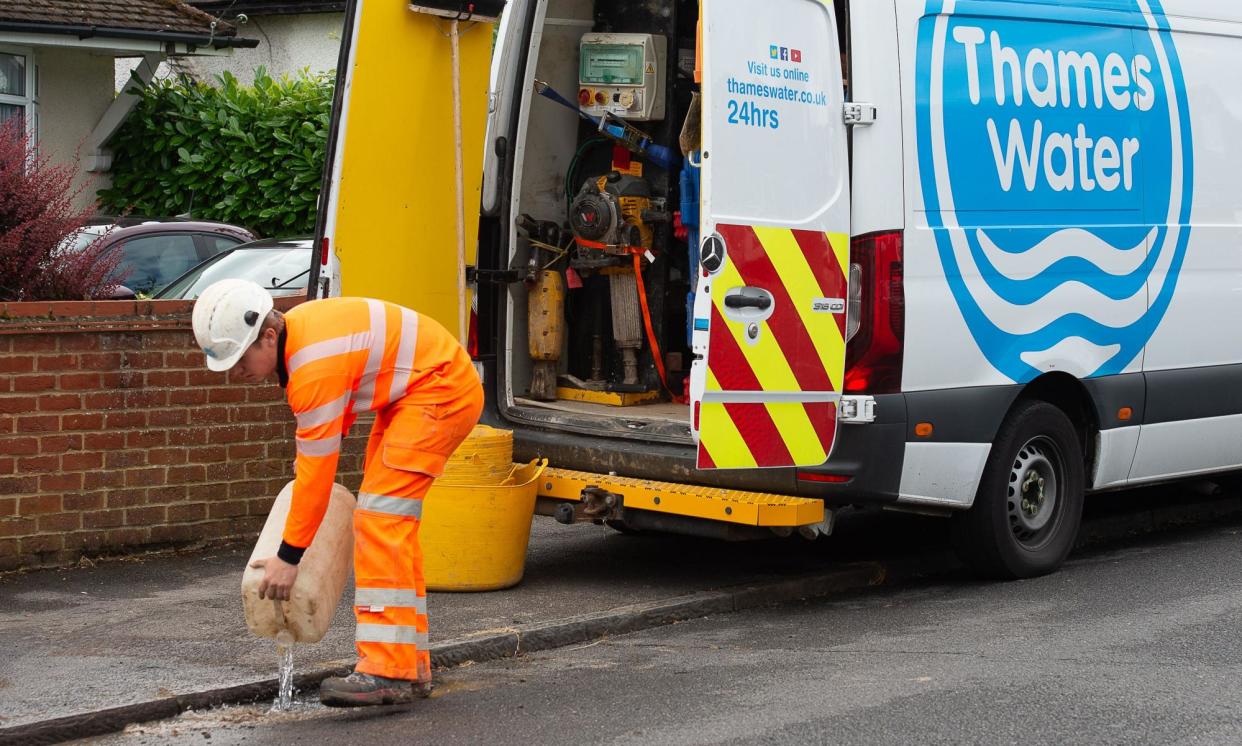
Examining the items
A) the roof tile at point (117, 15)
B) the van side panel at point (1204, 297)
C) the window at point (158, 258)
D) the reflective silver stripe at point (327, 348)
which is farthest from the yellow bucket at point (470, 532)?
the roof tile at point (117, 15)

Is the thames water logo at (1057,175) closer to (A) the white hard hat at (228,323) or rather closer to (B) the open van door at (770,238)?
(B) the open van door at (770,238)

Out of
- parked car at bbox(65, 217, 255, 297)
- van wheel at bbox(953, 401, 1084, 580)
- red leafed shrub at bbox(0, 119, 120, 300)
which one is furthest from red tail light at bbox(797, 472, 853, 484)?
parked car at bbox(65, 217, 255, 297)

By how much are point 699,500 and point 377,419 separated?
5.30 ft

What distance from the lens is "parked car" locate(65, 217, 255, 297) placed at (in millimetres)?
11469

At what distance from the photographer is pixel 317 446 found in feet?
16.3

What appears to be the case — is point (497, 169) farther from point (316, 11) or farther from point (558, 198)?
point (316, 11)

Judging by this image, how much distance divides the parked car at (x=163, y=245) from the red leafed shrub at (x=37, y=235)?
139 inches

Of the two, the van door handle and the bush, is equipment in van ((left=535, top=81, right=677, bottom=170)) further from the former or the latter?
the bush

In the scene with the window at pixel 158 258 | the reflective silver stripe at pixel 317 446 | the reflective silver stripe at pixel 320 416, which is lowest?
the reflective silver stripe at pixel 317 446

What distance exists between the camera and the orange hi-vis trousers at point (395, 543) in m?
5.24

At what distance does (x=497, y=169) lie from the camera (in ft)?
24.4

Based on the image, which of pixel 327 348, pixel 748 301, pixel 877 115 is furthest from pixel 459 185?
pixel 327 348

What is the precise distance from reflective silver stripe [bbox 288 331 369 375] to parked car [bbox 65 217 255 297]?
6.39m

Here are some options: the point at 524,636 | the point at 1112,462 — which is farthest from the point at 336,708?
the point at 1112,462
